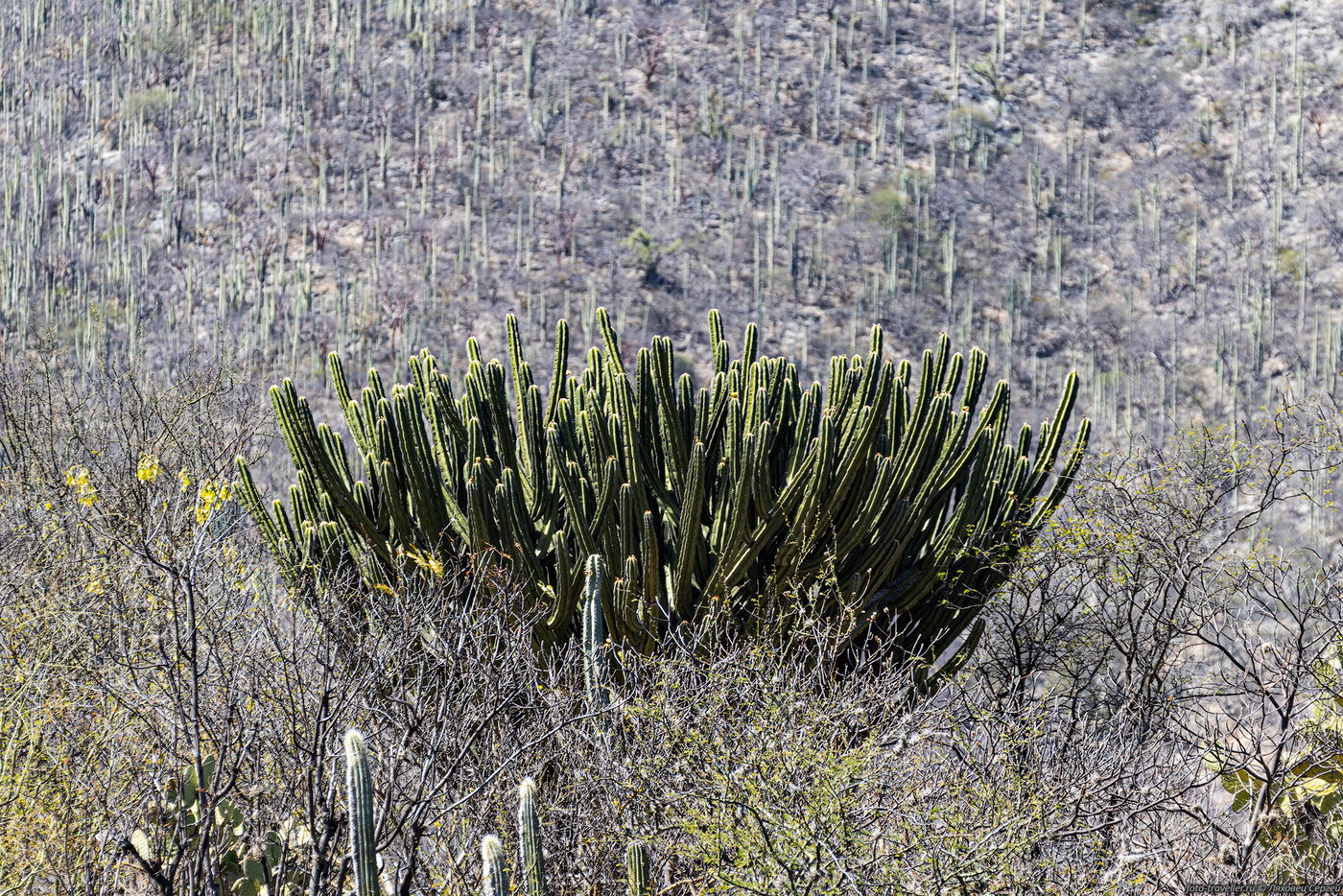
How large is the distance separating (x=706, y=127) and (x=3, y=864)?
34049mm

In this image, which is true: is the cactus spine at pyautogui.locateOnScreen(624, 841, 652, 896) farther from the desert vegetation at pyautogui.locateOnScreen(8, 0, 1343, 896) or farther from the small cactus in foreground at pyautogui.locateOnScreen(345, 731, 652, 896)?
the small cactus in foreground at pyautogui.locateOnScreen(345, 731, 652, 896)

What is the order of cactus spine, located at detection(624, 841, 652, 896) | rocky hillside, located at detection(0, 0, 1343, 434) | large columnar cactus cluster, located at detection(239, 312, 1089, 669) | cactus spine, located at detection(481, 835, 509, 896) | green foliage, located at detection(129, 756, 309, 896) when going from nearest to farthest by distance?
cactus spine, located at detection(481, 835, 509, 896) < green foliage, located at detection(129, 756, 309, 896) < cactus spine, located at detection(624, 841, 652, 896) < large columnar cactus cluster, located at detection(239, 312, 1089, 669) < rocky hillside, located at detection(0, 0, 1343, 434)

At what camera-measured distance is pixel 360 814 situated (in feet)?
17.5

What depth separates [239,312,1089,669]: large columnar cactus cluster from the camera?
813cm

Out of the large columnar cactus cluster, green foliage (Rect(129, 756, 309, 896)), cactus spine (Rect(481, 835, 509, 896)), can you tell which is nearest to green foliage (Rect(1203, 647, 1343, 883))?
the large columnar cactus cluster

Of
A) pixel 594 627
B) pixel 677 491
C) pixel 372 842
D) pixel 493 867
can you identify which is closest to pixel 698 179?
pixel 677 491

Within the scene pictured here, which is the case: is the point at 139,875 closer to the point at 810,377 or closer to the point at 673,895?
the point at 673,895

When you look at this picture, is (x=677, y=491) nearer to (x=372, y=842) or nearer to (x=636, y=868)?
(x=636, y=868)

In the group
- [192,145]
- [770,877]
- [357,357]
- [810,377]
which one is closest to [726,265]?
[810,377]

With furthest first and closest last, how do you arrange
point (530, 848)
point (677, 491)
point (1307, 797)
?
point (677, 491)
point (1307, 797)
point (530, 848)

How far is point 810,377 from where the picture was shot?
30.8 metres

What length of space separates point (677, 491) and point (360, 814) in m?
3.37

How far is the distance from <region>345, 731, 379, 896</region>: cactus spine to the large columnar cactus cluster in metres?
2.71

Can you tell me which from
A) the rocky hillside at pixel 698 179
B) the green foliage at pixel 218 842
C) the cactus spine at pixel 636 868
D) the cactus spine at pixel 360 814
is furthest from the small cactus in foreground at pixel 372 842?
the rocky hillside at pixel 698 179
